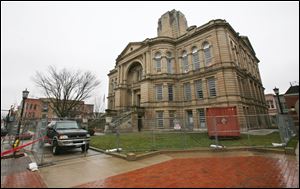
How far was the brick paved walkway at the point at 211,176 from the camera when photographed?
4613mm

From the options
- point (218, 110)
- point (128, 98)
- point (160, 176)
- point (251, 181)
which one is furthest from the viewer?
point (128, 98)

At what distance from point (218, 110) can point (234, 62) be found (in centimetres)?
1212

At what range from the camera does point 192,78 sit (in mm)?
26172

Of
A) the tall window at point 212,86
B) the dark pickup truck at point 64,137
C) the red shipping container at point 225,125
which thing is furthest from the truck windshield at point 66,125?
the tall window at point 212,86

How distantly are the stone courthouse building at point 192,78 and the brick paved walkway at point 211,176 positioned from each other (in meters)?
14.1

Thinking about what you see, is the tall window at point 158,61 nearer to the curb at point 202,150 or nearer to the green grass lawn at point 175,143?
the green grass lawn at point 175,143

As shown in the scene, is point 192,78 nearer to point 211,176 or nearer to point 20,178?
point 211,176

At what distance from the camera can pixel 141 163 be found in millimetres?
7234

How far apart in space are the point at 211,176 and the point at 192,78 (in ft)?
73.1

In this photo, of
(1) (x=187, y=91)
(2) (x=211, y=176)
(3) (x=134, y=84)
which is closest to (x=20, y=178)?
(2) (x=211, y=176)

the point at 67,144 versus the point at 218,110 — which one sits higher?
the point at 218,110

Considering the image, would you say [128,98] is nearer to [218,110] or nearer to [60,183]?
[218,110]

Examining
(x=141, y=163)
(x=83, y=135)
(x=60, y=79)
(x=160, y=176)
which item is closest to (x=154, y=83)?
(x=60, y=79)

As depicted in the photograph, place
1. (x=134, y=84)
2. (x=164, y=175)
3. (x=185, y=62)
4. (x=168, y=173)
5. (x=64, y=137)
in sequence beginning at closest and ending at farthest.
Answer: (x=164, y=175)
(x=168, y=173)
(x=64, y=137)
(x=185, y=62)
(x=134, y=84)
